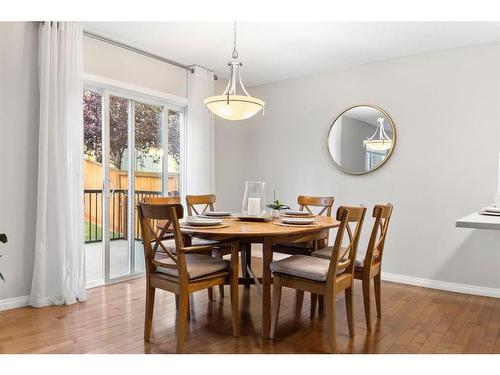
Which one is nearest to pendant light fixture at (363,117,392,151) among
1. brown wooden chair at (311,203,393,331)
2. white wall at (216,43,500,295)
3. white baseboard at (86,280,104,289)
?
white wall at (216,43,500,295)

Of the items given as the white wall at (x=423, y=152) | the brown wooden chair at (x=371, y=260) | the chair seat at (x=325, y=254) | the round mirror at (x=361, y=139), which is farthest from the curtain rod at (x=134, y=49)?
the brown wooden chair at (x=371, y=260)

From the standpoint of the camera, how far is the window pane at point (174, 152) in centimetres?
459

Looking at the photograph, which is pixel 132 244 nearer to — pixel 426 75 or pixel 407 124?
pixel 407 124

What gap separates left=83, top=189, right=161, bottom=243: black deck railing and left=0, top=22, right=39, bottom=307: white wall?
31.3 inches

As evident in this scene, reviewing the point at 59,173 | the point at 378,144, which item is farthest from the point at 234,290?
the point at 378,144

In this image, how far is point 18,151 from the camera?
3.16m

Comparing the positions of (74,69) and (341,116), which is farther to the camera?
(341,116)

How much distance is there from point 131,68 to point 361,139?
2.66 meters

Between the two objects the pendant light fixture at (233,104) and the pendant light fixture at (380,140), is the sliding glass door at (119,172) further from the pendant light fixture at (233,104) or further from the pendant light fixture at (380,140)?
the pendant light fixture at (380,140)

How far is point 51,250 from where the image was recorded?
3268 mm

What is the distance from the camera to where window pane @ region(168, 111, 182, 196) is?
4.59 metres

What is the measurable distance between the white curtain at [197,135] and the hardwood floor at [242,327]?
152 cm
